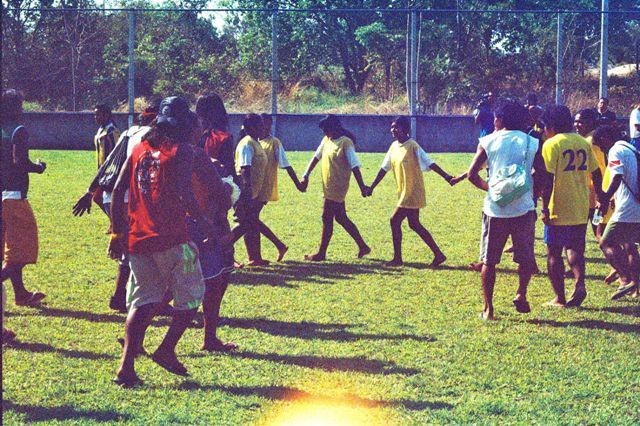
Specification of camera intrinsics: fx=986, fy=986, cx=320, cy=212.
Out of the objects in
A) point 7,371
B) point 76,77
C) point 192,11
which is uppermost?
point 192,11

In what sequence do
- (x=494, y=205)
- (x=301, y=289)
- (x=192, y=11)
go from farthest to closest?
(x=192, y=11) → (x=301, y=289) → (x=494, y=205)

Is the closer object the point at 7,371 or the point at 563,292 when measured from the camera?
the point at 7,371

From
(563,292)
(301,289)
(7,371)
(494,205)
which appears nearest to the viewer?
(7,371)

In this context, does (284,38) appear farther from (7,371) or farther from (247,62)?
(7,371)

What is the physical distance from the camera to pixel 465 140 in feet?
84.2

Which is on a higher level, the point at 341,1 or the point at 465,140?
the point at 341,1

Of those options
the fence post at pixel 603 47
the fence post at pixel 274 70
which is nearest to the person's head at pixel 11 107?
the fence post at pixel 274 70

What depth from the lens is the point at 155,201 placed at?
18.8 ft

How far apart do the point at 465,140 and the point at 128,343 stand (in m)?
20.6

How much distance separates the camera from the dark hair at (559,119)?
8.22 m

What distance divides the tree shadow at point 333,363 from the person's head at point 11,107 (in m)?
2.57

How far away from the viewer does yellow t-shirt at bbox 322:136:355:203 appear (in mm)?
11070

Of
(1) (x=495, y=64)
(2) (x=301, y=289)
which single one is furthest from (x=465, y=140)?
(2) (x=301, y=289)

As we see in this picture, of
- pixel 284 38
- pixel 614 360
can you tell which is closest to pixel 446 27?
pixel 284 38
